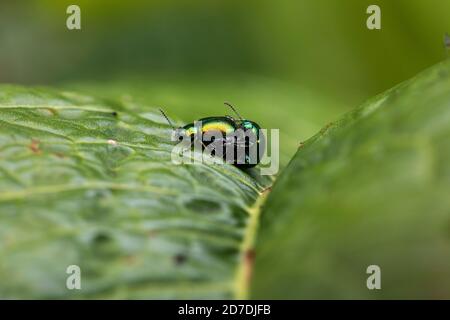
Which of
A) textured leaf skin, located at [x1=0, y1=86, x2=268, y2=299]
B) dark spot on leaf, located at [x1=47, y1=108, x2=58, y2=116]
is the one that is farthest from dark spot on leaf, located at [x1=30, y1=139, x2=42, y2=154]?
dark spot on leaf, located at [x1=47, y1=108, x2=58, y2=116]

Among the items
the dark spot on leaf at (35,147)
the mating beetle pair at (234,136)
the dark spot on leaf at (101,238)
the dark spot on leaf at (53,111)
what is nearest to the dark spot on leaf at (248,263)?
the dark spot on leaf at (101,238)

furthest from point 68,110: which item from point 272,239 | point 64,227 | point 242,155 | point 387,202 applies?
Result: point 387,202

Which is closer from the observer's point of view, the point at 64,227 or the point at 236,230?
the point at 64,227

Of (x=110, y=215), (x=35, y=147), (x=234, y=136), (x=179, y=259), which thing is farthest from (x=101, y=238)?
(x=234, y=136)

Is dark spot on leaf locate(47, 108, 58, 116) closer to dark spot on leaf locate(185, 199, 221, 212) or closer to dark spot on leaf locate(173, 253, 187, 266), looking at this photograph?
dark spot on leaf locate(185, 199, 221, 212)

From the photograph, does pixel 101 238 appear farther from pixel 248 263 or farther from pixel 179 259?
pixel 248 263
